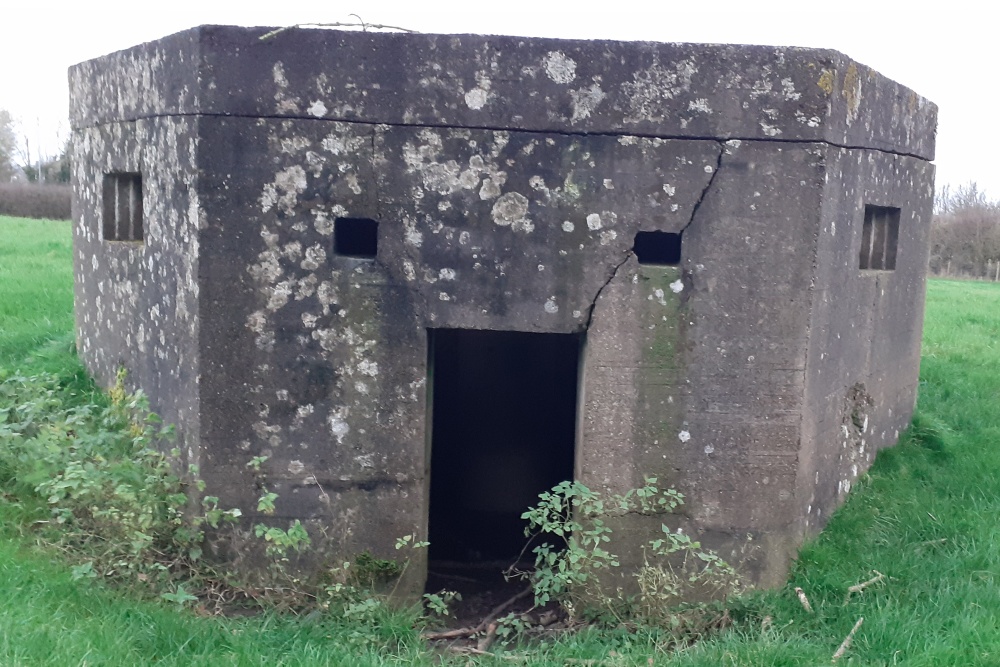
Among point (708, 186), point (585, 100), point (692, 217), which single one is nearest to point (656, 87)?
point (585, 100)

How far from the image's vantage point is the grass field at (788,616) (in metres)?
3.41

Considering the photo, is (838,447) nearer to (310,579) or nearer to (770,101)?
(770,101)

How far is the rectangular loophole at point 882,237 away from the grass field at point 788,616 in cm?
118

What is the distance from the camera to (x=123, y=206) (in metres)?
5.14

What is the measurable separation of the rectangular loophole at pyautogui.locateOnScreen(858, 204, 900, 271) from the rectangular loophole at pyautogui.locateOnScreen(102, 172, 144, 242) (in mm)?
4229

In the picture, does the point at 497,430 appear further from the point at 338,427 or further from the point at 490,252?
the point at 490,252

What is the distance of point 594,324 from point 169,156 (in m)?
2.14

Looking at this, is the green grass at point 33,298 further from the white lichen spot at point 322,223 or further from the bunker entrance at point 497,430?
the white lichen spot at point 322,223

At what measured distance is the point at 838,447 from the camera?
4.85 metres

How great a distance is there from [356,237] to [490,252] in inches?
26.3

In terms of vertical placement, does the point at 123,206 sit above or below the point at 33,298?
→ above

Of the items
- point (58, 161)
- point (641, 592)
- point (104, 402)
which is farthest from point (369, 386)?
point (58, 161)

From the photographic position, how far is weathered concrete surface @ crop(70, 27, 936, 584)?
4.04 meters

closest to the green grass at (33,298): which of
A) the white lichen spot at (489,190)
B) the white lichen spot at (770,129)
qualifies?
the white lichen spot at (489,190)
